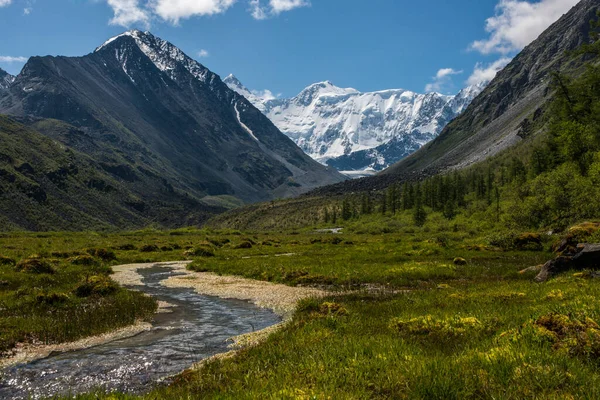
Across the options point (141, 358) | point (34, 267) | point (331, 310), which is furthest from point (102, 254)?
point (331, 310)

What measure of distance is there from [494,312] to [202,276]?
27789 millimetres

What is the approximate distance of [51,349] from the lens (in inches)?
554

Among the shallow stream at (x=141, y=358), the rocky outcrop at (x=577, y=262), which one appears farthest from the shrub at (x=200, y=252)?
the rocky outcrop at (x=577, y=262)

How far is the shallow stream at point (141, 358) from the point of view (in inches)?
421

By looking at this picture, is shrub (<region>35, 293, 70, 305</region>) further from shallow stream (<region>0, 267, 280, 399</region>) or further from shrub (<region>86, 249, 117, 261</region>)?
shrub (<region>86, 249, 117, 261</region>)

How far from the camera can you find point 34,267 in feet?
98.2

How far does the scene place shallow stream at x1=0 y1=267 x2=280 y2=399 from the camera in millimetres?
10703

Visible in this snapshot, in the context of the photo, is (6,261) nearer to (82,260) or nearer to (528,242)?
(82,260)

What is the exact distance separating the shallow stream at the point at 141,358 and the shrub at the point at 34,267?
1595 centimetres

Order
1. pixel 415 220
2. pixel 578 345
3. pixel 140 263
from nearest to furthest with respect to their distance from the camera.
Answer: pixel 578 345 < pixel 140 263 < pixel 415 220

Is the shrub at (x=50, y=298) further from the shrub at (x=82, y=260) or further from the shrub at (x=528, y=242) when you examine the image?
the shrub at (x=528, y=242)

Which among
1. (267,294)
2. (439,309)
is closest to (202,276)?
(267,294)

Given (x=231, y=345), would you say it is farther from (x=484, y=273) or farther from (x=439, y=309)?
(x=484, y=273)

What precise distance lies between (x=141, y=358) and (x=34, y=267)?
22885mm
